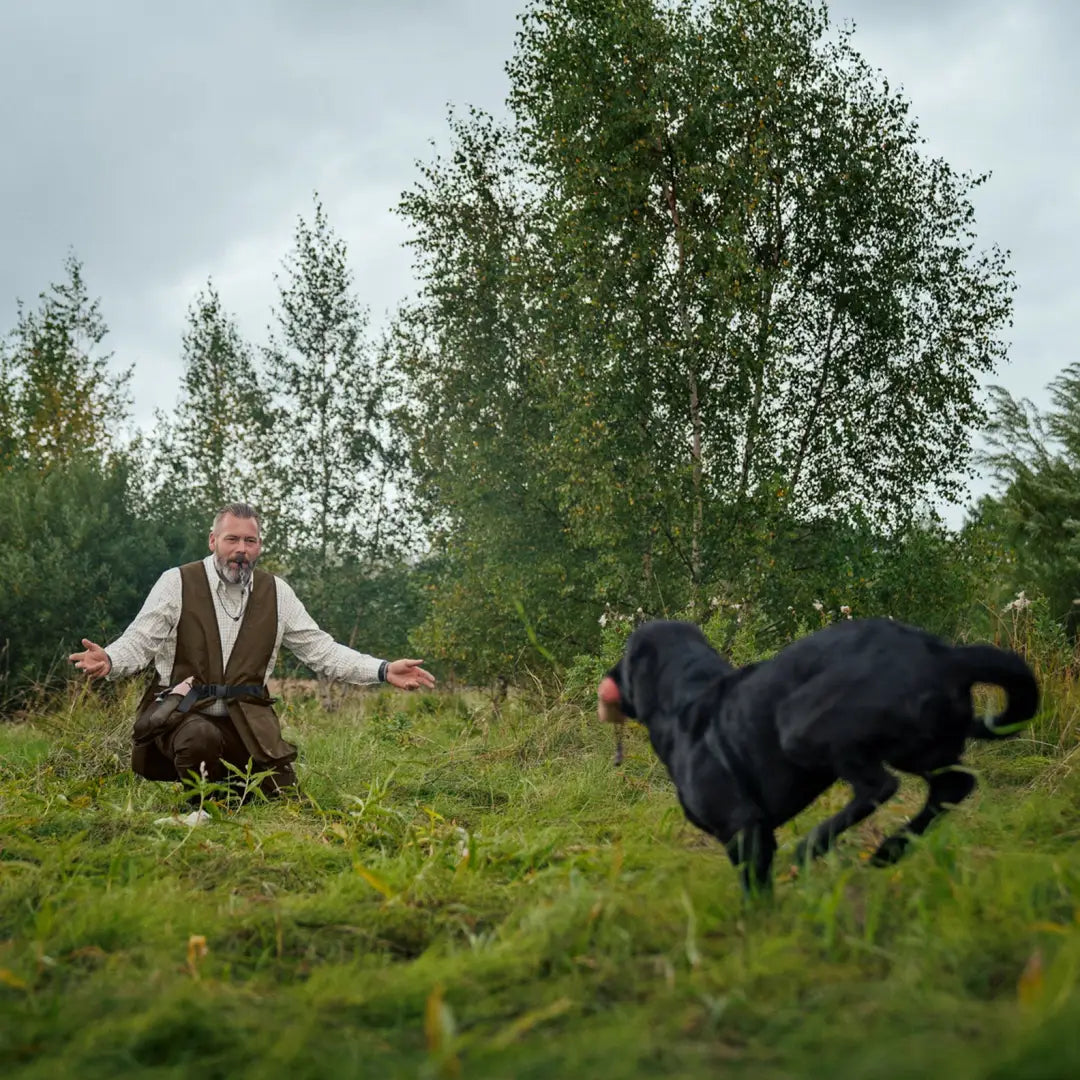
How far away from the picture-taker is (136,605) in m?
18.0

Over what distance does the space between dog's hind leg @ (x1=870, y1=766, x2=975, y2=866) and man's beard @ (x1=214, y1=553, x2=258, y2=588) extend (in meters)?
3.81

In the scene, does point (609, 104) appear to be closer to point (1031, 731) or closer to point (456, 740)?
point (456, 740)

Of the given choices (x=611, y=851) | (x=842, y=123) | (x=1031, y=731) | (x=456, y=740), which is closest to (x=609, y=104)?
(x=842, y=123)

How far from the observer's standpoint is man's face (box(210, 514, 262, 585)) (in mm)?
5699

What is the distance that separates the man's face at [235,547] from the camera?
18.7ft

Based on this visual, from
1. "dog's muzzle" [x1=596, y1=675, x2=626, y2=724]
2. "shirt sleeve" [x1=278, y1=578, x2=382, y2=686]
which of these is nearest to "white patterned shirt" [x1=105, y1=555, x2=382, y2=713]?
"shirt sleeve" [x1=278, y1=578, x2=382, y2=686]

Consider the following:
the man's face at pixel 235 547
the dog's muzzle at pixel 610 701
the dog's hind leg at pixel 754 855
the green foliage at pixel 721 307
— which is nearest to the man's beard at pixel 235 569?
the man's face at pixel 235 547

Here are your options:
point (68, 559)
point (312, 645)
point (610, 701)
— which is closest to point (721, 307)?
point (312, 645)

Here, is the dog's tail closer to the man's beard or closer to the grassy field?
the grassy field

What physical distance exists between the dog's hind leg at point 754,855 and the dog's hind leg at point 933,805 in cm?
34

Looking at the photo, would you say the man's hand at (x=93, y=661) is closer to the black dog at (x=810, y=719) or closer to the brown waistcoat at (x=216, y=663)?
the brown waistcoat at (x=216, y=663)

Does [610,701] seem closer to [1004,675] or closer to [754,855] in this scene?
[754,855]

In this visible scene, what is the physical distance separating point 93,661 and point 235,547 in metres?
0.94

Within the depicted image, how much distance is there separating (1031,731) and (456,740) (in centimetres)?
405
